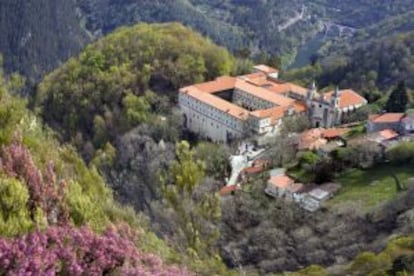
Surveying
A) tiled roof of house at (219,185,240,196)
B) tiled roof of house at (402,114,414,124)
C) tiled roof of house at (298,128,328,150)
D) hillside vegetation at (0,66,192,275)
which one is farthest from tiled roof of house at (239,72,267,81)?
hillside vegetation at (0,66,192,275)

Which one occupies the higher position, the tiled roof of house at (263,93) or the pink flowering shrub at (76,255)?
the pink flowering shrub at (76,255)

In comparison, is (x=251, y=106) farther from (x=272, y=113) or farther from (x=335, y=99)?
(x=335, y=99)

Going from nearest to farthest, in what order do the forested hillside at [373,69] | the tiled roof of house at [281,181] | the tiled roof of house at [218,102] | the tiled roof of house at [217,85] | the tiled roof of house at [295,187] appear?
the tiled roof of house at [295,187]
the tiled roof of house at [281,181]
the tiled roof of house at [218,102]
the tiled roof of house at [217,85]
the forested hillside at [373,69]

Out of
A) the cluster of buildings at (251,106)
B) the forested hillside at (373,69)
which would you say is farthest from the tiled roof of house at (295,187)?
the forested hillside at (373,69)

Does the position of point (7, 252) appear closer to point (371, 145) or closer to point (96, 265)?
point (96, 265)

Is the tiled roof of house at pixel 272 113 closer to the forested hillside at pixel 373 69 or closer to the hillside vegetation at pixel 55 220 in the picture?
the forested hillside at pixel 373 69

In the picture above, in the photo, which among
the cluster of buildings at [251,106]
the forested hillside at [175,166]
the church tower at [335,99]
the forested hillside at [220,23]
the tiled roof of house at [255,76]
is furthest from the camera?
the forested hillside at [220,23]

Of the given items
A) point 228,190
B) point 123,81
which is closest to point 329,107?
point 228,190
